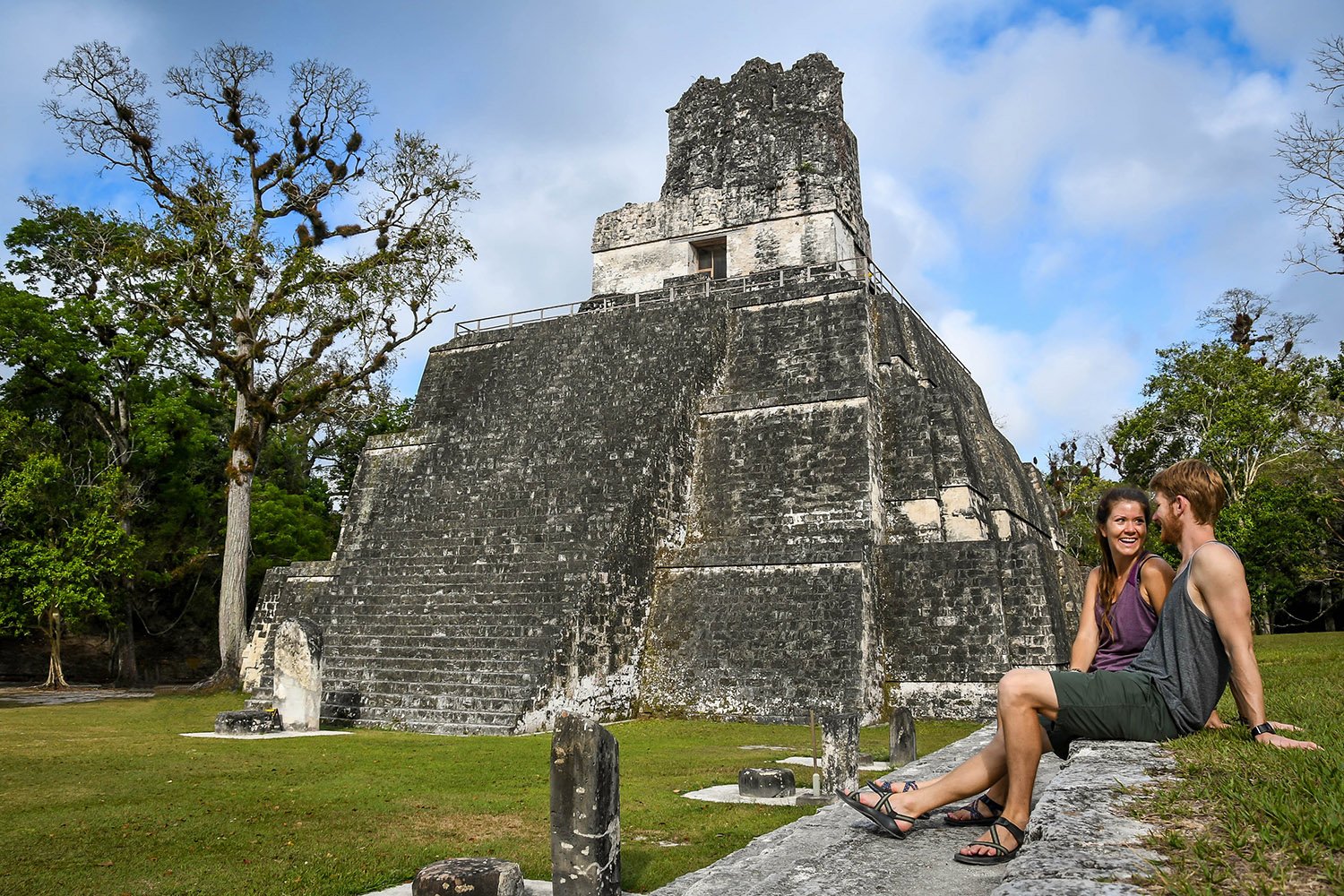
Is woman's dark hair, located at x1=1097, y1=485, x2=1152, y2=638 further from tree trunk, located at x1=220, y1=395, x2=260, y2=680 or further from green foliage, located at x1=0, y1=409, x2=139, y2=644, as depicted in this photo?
green foliage, located at x1=0, y1=409, x2=139, y2=644

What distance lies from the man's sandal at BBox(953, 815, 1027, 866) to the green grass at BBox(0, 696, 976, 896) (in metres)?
2.18

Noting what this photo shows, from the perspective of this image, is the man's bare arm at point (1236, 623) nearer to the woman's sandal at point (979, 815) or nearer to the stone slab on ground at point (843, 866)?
the woman's sandal at point (979, 815)

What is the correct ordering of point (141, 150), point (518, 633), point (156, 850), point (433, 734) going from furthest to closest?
point (141, 150), point (518, 633), point (433, 734), point (156, 850)

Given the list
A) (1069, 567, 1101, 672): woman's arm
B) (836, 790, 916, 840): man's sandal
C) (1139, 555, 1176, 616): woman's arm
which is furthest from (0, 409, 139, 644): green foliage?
(1139, 555, 1176, 616): woman's arm

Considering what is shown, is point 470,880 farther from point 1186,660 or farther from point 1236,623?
point 1236,623

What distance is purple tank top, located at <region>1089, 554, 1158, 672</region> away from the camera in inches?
136

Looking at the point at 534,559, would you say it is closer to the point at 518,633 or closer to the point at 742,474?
the point at 518,633

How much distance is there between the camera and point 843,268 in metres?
18.4

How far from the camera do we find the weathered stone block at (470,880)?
13.3 ft

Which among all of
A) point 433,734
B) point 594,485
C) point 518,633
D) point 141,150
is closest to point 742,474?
point 594,485

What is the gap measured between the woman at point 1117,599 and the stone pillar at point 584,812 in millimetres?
1397

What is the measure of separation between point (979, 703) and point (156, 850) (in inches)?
377

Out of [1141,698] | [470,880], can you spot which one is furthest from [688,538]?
[1141,698]

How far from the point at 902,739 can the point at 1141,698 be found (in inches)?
226
